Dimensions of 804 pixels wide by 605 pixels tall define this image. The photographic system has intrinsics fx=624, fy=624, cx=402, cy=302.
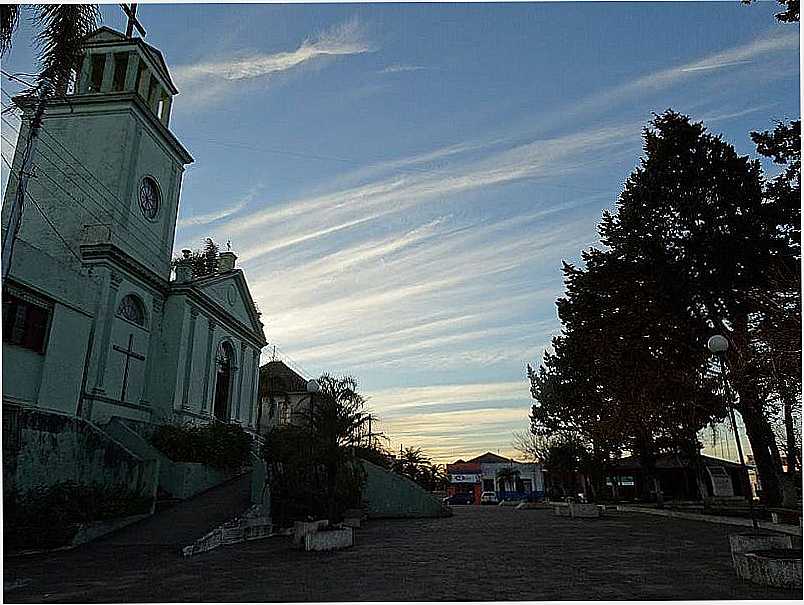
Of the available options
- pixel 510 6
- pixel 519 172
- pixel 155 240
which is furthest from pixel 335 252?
pixel 155 240

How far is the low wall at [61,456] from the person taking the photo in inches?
456

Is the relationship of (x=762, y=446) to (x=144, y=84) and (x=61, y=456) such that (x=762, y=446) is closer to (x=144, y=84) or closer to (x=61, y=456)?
(x=61, y=456)

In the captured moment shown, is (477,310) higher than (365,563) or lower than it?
higher

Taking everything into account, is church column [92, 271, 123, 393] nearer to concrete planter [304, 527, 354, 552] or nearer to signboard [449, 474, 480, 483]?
concrete planter [304, 527, 354, 552]

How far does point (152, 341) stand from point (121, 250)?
3589 millimetres

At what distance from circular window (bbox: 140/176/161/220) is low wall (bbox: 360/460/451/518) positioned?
11.8 metres

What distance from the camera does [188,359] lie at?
22.5m

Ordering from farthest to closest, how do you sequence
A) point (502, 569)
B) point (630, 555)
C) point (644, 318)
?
point (644, 318), point (630, 555), point (502, 569)

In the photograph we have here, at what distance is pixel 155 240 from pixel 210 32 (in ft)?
46.7

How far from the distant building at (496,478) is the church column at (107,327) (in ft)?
126

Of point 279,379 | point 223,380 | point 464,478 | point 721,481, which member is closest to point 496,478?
point 464,478

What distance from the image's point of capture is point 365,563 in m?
9.23

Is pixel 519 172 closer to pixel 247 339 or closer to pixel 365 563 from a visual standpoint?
pixel 365 563

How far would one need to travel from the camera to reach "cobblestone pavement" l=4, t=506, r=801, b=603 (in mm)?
6707
